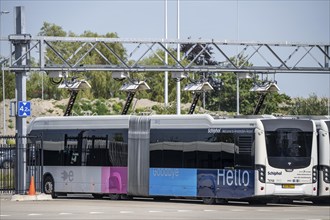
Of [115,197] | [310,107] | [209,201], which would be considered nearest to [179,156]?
[209,201]

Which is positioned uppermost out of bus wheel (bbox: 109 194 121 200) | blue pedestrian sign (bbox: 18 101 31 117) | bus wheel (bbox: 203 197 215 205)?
blue pedestrian sign (bbox: 18 101 31 117)

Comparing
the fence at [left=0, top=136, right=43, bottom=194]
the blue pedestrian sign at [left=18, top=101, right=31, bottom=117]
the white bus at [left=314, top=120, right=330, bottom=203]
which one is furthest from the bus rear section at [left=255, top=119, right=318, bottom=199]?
the blue pedestrian sign at [left=18, top=101, right=31, bottom=117]

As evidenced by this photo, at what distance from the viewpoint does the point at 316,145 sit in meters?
37.6

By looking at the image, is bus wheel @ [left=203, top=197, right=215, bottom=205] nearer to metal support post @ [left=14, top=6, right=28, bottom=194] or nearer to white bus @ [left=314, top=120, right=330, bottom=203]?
white bus @ [left=314, top=120, right=330, bottom=203]

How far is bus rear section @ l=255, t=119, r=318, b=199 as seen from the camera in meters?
37.1

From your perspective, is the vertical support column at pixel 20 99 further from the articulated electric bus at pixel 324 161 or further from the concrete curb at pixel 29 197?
the articulated electric bus at pixel 324 161

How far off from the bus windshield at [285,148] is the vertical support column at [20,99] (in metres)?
8.92

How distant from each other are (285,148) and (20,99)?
9942mm

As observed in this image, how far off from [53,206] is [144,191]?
5.94 meters

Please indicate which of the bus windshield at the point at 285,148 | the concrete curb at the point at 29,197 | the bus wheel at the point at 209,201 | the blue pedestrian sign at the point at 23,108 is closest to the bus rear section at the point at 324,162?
the bus windshield at the point at 285,148

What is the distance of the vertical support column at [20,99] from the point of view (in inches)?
1596

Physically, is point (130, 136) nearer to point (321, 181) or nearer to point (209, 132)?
point (209, 132)

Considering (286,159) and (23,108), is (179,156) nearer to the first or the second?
(286,159)

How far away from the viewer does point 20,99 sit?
4112cm
